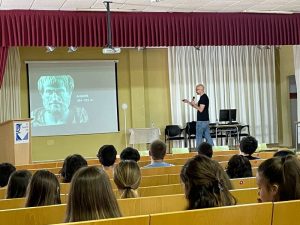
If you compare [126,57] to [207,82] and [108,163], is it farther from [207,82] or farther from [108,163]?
[108,163]

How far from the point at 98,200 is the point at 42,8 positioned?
652 centimetres

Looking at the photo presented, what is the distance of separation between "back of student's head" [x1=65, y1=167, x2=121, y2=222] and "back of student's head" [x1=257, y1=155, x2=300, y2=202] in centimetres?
71

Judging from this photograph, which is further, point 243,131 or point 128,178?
point 243,131

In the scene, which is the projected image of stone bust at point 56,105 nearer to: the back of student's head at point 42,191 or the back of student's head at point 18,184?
the back of student's head at point 18,184

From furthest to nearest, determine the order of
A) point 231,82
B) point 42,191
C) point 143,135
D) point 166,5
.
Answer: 1. point 231,82
2. point 143,135
3. point 166,5
4. point 42,191

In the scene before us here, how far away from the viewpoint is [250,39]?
905 centimetres

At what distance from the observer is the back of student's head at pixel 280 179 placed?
2078 millimetres

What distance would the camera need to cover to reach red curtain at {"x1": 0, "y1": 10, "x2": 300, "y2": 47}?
7.84m

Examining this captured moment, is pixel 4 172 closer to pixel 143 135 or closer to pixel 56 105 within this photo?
pixel 56 105

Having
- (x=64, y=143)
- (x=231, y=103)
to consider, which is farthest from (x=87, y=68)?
(x=231, y=103)

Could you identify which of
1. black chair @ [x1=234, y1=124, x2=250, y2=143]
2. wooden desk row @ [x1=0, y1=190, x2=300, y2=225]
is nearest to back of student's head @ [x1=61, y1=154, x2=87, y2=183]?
wooden desk row @ [x1=0, y1=190, x2=300, y2=225]

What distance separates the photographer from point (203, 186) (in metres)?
2.11

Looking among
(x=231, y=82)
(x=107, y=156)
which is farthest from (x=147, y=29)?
(x=231, y=82)

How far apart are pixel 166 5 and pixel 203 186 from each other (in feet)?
21.1
